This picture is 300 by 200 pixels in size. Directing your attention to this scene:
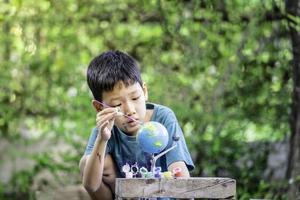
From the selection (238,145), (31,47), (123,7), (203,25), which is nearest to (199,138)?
(238,145)

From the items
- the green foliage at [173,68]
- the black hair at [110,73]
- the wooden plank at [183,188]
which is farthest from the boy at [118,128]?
the green foliage at [173,68]

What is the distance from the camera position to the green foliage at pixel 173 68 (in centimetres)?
689

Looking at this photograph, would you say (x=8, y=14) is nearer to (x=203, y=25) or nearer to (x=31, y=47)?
(x=31, y=47)

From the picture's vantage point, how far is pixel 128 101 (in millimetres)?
3742

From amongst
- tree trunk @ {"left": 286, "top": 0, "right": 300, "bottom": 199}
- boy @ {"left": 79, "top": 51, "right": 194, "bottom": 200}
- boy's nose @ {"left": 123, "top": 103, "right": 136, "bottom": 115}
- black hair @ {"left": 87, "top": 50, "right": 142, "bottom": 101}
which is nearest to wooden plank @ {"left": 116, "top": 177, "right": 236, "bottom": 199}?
boy @ {"left": 79, "top": 51, "right": 194, "bottom": 200}

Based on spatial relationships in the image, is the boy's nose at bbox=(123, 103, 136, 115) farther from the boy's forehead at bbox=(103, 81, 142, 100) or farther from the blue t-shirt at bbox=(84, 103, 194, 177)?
the blue t-shirt at bbox=(84, 103, 194, 177)

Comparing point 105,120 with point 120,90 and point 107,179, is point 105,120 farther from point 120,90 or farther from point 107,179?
point 107,179

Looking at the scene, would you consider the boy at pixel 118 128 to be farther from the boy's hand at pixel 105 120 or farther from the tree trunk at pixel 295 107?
the tree trunk at pixel 295 107

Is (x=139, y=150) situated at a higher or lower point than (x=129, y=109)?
lower

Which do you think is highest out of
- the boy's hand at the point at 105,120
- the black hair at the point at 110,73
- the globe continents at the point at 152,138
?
the black hair at the point at 110,73

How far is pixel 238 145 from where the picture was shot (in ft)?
23.2

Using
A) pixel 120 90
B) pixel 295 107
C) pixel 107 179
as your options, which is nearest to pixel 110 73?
pixel 120 90

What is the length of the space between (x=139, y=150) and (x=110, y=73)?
1.24 feet

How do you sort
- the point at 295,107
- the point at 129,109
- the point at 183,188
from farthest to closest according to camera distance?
1. the point at 295,107
2. the point at 129,109
3. the point at 183,188
